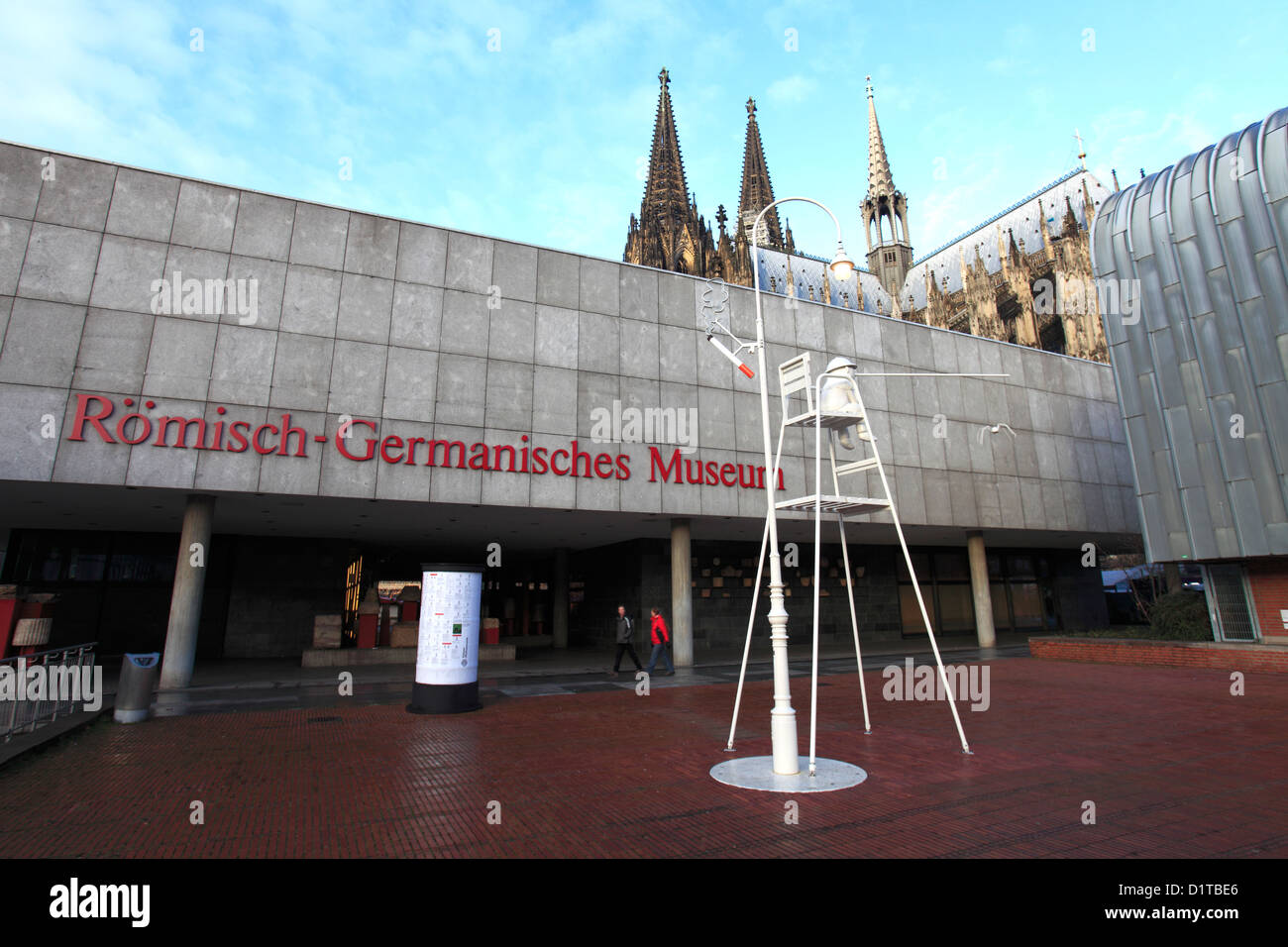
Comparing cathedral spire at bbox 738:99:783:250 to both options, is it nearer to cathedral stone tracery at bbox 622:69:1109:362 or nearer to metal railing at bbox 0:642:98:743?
cathedral stone tracery at bbox 622:69:1109:362

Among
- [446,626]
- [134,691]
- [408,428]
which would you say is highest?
[408,428]

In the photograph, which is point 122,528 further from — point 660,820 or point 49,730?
point 660,820

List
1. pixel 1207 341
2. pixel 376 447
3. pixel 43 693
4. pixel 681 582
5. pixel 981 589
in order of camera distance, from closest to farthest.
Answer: pixel 43 693 < pixel 376 447 < pixel 1207 341 < pixel 681 582 < pixel 981 589

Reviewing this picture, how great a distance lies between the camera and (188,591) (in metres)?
16.1

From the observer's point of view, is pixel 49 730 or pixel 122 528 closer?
pixel 49 730

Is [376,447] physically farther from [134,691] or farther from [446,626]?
[134,691]

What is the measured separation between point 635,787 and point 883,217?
99.6 meters

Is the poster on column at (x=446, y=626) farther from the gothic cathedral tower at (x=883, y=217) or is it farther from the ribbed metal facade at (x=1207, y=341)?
the gothic cathedral tower at (x=883, y=217)

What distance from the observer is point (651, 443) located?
66.5 feet

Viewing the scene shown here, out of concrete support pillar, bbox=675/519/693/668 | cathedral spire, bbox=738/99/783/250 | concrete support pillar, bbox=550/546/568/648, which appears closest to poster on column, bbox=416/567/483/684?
concrete support pillar, bbox=675/519/693/668

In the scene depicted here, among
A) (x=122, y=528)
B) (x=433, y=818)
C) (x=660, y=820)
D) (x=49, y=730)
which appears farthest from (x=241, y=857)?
(x=122, y=528)

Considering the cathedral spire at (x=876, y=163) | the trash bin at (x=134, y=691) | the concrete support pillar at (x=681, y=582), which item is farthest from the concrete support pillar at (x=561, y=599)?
the cathedral spire at (x=876, y=163)

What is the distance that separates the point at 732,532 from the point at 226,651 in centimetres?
1892

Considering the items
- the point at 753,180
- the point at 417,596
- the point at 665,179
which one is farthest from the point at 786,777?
the point at 753,180
